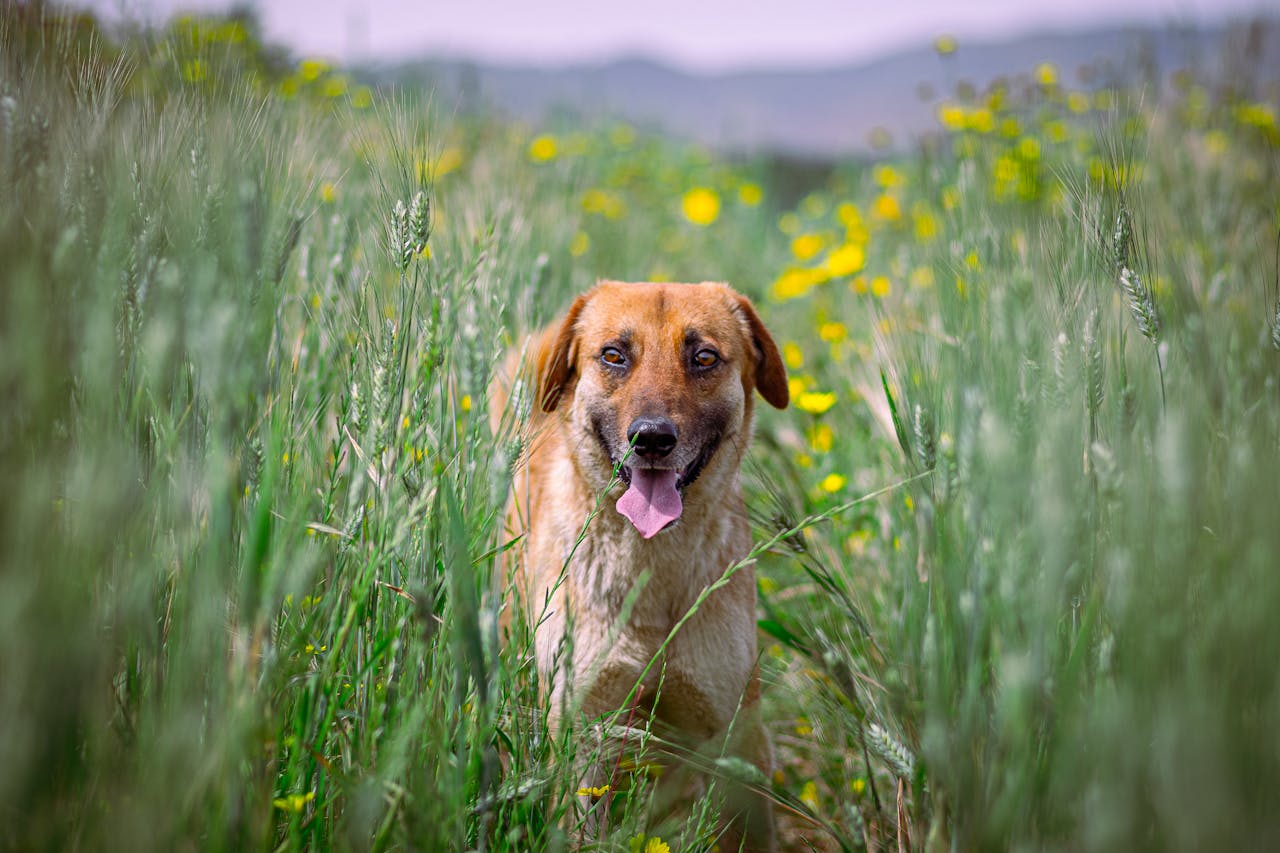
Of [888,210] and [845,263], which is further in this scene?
[888,210]

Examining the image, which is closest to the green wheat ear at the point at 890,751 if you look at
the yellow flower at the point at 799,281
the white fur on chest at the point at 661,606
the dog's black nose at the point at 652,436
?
the white fur on chest at the point at 661,606

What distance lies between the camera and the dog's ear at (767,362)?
3.09 metres

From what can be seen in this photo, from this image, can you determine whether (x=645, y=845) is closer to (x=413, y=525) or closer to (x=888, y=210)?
(x=413, y=525)

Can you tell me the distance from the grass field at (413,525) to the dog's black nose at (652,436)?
0.41 metres

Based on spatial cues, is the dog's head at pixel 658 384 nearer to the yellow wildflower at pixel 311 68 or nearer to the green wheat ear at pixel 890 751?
the green wheat ear at pixel 890 751

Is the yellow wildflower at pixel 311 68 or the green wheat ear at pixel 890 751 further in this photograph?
the yellow wildflower at pixel 311 68

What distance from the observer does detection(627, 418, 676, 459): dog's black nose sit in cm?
249

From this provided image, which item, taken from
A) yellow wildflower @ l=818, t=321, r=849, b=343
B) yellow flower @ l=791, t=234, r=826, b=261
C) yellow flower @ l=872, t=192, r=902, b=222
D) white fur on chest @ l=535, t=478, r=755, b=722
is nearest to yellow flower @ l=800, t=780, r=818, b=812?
white fur on chest @ l=535, t=478, r=755, b=722

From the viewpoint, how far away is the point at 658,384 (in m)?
2.70

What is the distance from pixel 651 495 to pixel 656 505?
0.04 meters

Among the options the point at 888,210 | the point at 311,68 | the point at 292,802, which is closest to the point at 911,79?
the point at 888,210

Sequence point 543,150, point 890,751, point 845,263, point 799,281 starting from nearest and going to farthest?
1. point 890,751
2. point 845,263
3. point 799,281
4. point 543,150

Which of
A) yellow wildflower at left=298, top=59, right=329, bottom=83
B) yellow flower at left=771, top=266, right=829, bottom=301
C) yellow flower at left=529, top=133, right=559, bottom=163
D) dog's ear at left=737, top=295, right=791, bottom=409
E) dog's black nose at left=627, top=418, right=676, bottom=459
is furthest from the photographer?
yellow flower at left=529, top=133, right=559, bottom=163

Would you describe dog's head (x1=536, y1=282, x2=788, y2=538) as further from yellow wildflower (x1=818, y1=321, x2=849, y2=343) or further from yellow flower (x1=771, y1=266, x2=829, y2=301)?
yellow flower (x1=771, y1=266, x2=829, y2=301)
